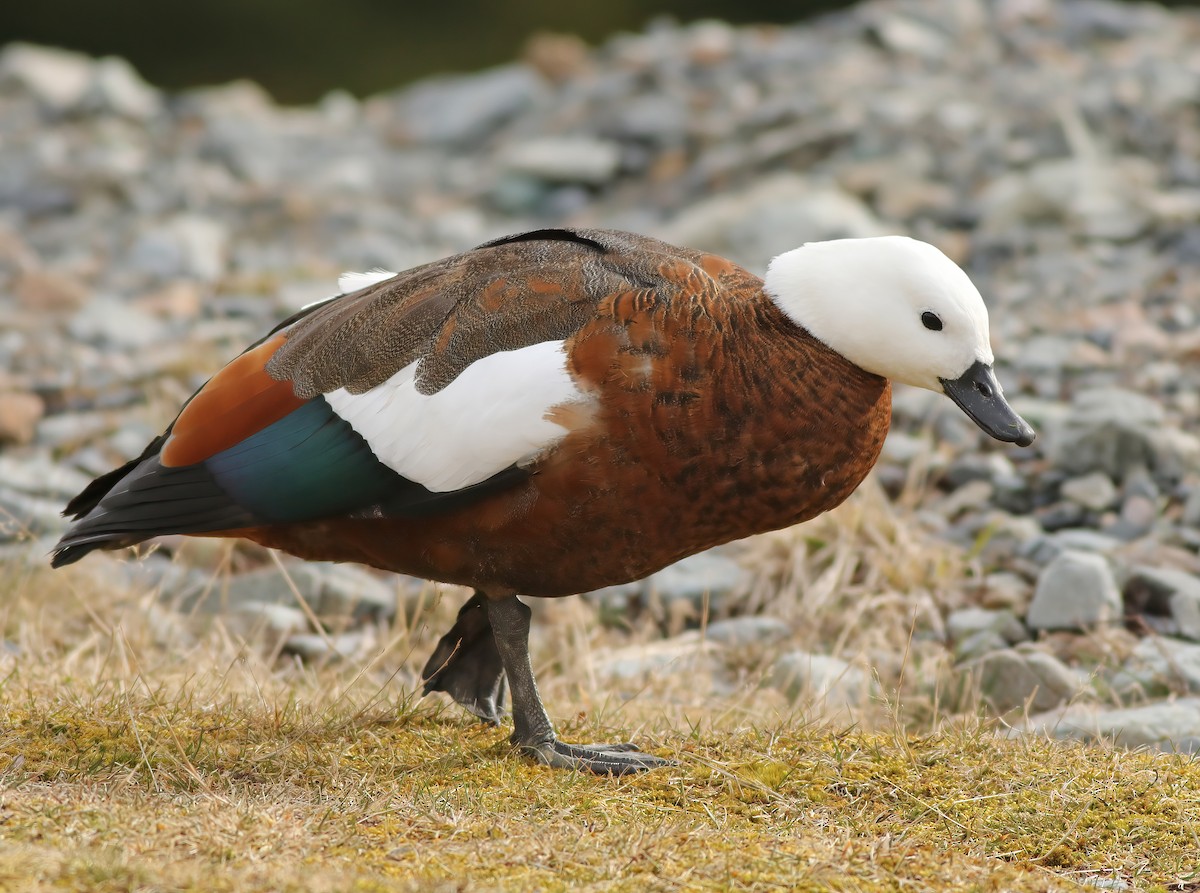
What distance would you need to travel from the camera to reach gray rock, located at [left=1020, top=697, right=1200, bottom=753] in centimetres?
424

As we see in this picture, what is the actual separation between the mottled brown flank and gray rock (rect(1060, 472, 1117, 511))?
2517 mm

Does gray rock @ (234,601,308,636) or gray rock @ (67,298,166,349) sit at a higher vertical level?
gray rock @ (67,298,166,349)

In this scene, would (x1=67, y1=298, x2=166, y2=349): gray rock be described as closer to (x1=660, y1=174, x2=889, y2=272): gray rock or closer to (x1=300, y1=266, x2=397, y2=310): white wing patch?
(x1=660, y1=174, x2=889, y2=272): gray rock

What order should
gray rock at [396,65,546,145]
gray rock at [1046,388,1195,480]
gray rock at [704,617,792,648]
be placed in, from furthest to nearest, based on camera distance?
1. gray rock at [396,65,546,145]
2. gray rock at [1046,388,1195,480]
3. gray rock at [704,617,792,648]

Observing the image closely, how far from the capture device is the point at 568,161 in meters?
11.2

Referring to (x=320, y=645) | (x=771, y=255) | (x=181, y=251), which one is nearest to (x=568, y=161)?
(x=771, y=255)

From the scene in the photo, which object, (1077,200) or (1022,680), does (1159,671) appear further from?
(1077,200)

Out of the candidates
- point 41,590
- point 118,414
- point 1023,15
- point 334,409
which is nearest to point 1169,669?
point 334,409

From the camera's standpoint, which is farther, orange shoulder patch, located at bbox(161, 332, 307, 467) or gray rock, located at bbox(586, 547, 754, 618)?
gray rock, located at bbox(586, 547, 754, 618)

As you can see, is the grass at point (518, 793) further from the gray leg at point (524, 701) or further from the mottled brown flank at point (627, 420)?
the mottled brown flank at point (627, 420)

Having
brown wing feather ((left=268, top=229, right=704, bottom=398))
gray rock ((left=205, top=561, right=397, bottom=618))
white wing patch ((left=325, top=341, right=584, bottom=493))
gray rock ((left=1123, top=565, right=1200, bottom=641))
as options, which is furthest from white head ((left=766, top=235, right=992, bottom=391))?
gray rock ((left=205, top=561, right=397, bottom=618))

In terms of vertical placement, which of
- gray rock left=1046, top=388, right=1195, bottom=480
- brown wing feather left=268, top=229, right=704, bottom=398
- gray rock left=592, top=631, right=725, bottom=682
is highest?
brown wing feather left=268, top=229, right=704, bottom=398

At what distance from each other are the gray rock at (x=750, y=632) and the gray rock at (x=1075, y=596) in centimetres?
89

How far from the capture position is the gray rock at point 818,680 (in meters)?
4.88
